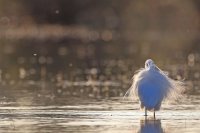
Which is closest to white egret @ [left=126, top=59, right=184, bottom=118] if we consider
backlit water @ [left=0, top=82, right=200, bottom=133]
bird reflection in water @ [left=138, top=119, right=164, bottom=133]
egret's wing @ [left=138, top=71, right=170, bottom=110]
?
egret's wing @ [left=138, top=71, right=170, bottom=110]

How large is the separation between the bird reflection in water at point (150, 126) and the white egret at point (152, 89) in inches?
28.8

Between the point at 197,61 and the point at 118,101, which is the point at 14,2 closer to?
the point at 197,61

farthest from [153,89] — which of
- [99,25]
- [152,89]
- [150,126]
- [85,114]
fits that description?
[99,25]

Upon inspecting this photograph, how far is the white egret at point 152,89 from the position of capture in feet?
56.0

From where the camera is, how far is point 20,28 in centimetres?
8550

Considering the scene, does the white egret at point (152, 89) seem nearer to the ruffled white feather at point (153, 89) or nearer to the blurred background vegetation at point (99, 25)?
the ruffled white feather at point (153, 89)

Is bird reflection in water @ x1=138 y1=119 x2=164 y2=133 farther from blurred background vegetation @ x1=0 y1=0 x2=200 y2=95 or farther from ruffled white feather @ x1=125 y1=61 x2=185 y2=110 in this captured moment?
blurred background vegetation @ x1=0 y1=0 x2=200 y2=95

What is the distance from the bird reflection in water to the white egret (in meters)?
0.73

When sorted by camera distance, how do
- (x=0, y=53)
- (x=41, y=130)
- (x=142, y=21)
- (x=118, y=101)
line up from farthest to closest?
(x=142, y=21) < (x=0, y=53) < (x=118, y=101) < (x=41, y=130)

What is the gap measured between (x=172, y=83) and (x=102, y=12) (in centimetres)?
7610

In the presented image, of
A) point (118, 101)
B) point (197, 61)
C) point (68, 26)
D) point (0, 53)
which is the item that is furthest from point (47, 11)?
point (118, 101)

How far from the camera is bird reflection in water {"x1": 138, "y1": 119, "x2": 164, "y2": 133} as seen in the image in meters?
14.8

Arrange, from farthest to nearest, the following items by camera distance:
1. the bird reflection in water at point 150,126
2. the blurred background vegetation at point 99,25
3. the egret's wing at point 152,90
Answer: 1. the blurred background vegetation at point 99,25
2. the egret's wing at point 152,90
3. the bird reflection in water at point 150,126

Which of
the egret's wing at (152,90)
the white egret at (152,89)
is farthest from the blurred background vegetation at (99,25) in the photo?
the egret's wing at (152,90)
